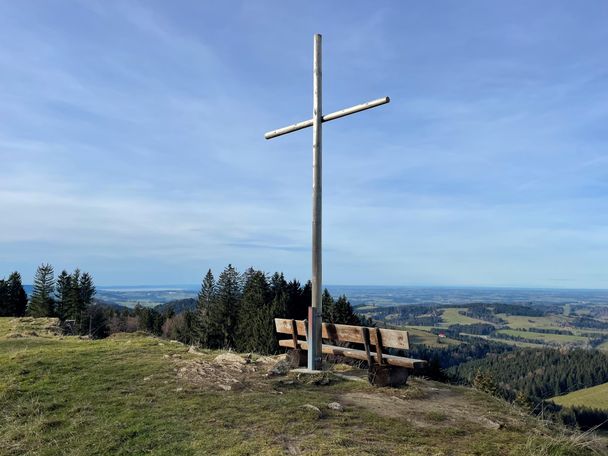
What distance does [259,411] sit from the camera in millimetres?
7312

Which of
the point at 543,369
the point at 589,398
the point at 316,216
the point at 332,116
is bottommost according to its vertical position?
the point at 589,398

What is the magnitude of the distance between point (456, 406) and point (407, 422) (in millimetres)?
1660

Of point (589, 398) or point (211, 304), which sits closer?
point (211, 304)

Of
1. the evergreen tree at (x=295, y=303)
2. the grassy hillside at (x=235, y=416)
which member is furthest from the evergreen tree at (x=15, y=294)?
the grassy hillside at (x=235, y=416)

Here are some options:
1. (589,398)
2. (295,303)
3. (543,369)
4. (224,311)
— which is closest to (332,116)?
(295,303)

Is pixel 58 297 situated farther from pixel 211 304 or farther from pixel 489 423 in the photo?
pixel 489 423

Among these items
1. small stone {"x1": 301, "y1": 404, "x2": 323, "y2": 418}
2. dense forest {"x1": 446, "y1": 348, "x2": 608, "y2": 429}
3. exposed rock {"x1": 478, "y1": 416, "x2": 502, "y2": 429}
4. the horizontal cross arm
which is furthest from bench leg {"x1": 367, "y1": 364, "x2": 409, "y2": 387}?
dense forest {"x1": 446, "y1": 348, "x2": 608, "y2": 429}

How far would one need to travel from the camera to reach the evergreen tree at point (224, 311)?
227ft

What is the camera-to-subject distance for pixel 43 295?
226ft

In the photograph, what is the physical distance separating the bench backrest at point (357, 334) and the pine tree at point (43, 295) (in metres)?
68.3

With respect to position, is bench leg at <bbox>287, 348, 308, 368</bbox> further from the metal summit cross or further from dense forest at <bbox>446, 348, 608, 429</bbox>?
dense forest at <bbox>446, 348, 608, 429</bbox>

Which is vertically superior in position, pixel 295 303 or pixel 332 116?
pixel 332 116

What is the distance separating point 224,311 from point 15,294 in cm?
3038

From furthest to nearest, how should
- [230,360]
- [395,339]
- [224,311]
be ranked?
1. [224,311]
2. [230,360]
3. [395,339]
